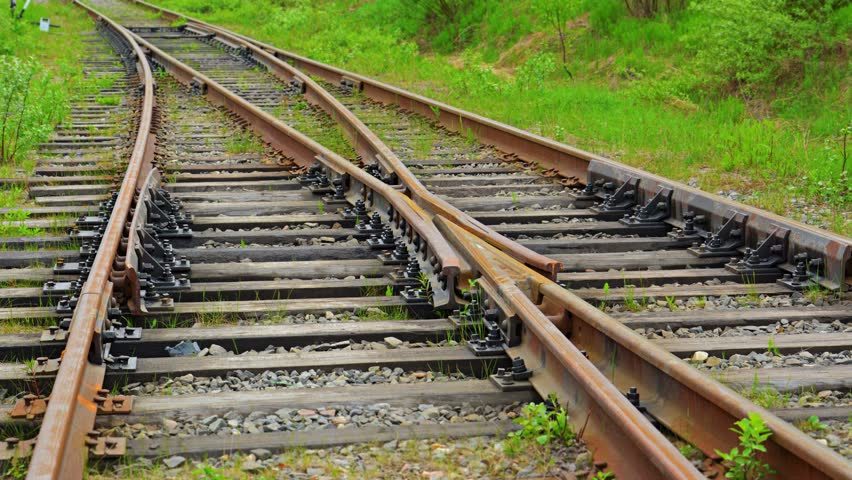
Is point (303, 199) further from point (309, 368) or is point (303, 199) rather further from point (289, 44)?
point (289, 44)

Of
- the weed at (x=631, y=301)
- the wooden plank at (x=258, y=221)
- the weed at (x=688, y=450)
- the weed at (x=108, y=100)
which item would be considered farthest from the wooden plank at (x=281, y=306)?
the weed at (x=108, y=100)

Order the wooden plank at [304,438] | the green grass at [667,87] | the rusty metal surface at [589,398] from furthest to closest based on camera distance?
the green grass at [667,87], the wooden plank at [304,438], the rusty metal surface at [589,398]

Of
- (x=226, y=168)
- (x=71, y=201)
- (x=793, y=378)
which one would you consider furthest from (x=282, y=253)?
(x=793, y=378)

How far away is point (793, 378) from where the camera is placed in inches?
152

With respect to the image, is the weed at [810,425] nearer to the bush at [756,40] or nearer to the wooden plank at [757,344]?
the wooden plank at [757,344]

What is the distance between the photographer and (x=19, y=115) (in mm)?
9164

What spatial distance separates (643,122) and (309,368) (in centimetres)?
727

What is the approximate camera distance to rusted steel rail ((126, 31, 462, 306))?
4945mm

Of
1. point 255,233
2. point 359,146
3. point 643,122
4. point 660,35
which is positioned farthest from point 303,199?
point 660,35

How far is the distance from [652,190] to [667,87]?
6.11 metres

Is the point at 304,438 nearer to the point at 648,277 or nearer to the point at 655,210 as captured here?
the point at 648,277

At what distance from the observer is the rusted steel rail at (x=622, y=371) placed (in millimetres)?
2951

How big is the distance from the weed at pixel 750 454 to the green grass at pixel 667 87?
12.3 feet

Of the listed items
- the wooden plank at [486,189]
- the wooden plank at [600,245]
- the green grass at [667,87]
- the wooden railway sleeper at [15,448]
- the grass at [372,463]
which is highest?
the green grass at [667,87]
